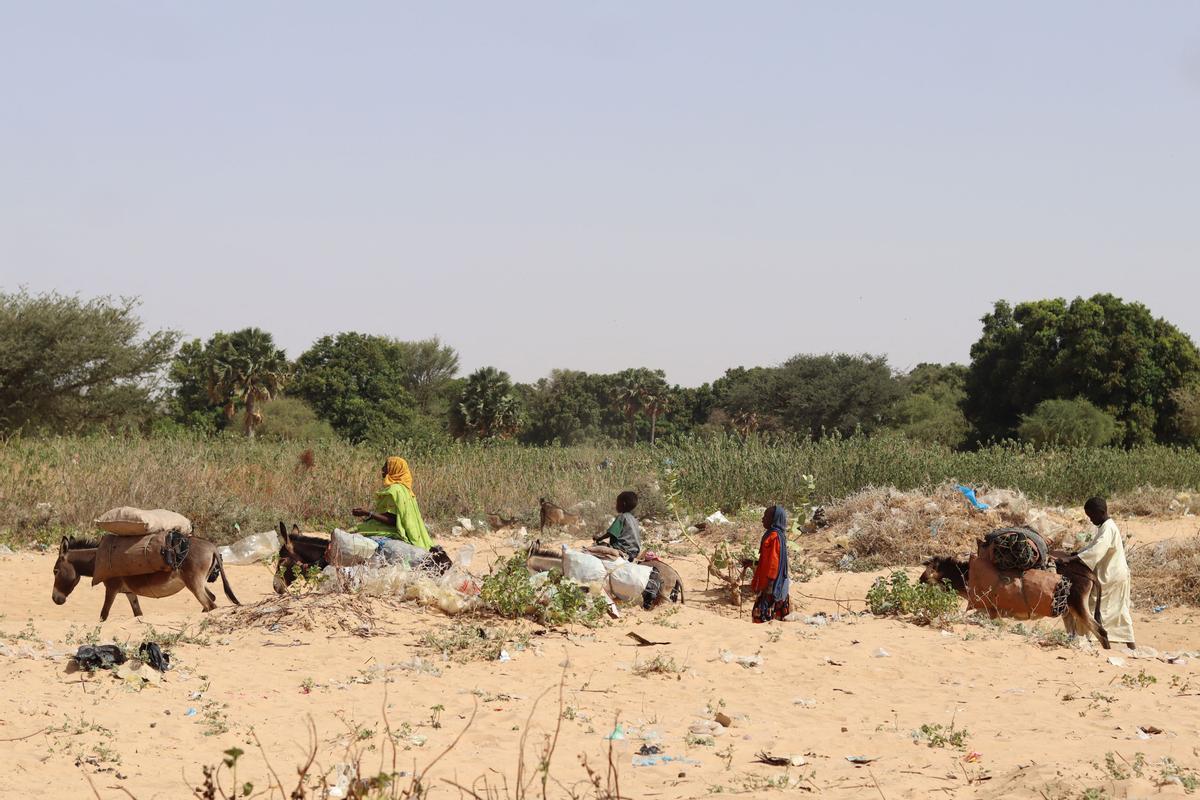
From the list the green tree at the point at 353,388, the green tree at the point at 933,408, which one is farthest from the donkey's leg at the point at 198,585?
the green tree at the point at 353,388

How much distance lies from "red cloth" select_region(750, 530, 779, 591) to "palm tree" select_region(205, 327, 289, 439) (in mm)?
32406

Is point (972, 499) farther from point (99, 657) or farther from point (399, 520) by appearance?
point (99, 657)

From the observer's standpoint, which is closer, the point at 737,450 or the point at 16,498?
the point at 16,498

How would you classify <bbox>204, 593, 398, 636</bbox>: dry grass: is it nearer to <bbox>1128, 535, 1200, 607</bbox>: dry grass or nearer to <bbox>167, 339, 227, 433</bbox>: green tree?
<bbox>1128, 535, 1200, 607</bbox>: dry grass

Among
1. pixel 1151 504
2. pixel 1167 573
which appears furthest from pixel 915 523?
pixel 1151 504

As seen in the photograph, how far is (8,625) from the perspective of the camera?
9539 millimetres

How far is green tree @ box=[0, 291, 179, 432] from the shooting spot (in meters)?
29.3

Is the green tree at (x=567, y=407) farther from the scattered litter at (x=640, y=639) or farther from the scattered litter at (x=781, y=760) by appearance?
the scattered litter at (x=781, y=760)

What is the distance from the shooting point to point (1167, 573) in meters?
13.9

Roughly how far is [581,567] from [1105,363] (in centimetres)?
3009

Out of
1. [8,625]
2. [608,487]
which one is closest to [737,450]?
[608,487]

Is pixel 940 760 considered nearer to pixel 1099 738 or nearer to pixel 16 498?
pixel 1099 738

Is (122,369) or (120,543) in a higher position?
(122,369)

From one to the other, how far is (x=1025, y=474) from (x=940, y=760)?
14.1 m
